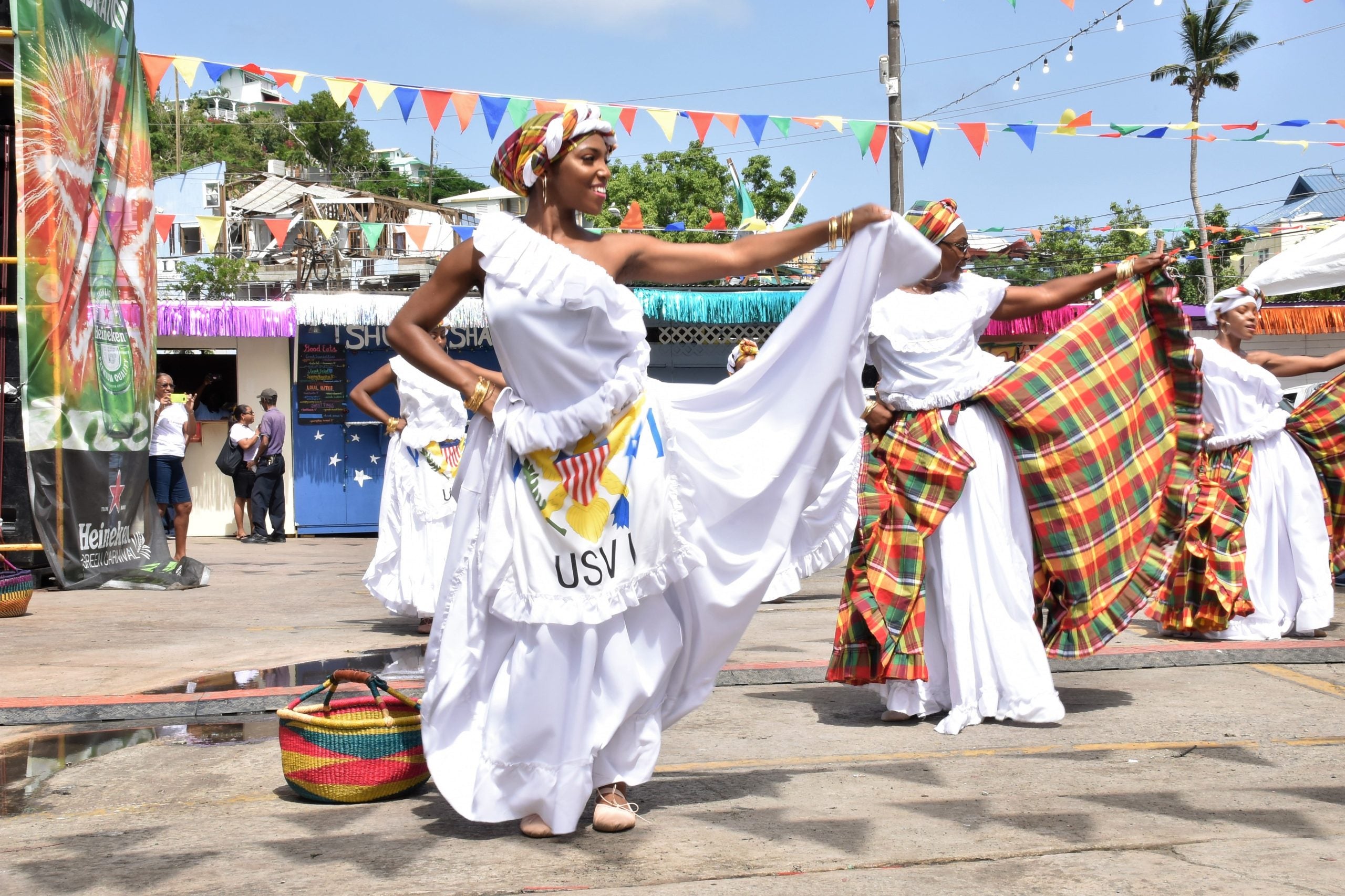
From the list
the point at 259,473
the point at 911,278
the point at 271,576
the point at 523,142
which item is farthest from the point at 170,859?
the point at 259,473

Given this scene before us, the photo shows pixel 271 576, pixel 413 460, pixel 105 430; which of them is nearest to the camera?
pixel 413 460

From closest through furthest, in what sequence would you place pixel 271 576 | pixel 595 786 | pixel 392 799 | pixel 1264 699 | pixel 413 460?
pixel 595 786 < pixel 392 799 < pixel 1264 699 < pixel 413 460 < pixel 271 576

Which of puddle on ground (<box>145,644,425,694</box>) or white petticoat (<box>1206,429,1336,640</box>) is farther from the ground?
white petticoat (<box>1206,429,1336,640</box>)

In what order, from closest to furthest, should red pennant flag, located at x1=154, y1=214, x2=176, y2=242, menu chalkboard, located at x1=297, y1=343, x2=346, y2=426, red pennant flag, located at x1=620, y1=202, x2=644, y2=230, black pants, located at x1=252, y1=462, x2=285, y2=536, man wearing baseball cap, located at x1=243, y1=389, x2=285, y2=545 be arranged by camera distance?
1. red pennant flag, located at x1=154, y1=214, x2=176, y2=242
2. red pennant flag, located at x1=620, y1=202, x2=644, y2=230
3. man wearing baseball cap, located at x1=243, y1=389, x2=285, y2=545
4. black pants, located at x1=252, y1=462, x2=285, y2=536
5. menu chalkboard, located at x1=297, y1=343, x2=346, y2=426

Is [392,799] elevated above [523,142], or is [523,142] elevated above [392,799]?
[523,142]

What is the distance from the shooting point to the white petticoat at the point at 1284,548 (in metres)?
7.34

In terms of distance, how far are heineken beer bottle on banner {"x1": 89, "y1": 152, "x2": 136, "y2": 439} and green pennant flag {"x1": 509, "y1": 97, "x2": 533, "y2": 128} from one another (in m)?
3.28

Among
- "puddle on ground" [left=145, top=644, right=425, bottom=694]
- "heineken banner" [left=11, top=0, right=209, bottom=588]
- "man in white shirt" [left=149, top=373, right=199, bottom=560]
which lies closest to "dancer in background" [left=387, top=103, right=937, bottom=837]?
"puddle on ground" [left=145, top=644, right=425, bottom=694]

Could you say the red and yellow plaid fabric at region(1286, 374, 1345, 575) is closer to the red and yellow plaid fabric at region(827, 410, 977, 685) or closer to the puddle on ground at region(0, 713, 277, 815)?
the red and yellow plaid fabric at region(827, 410, 977, 685)

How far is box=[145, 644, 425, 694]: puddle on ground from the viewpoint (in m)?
6.24

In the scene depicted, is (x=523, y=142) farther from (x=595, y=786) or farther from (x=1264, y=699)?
(x=1264, y=699)

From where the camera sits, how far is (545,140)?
3.86m

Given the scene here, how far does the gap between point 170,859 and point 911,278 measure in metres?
2.62

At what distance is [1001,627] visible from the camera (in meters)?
5.12
